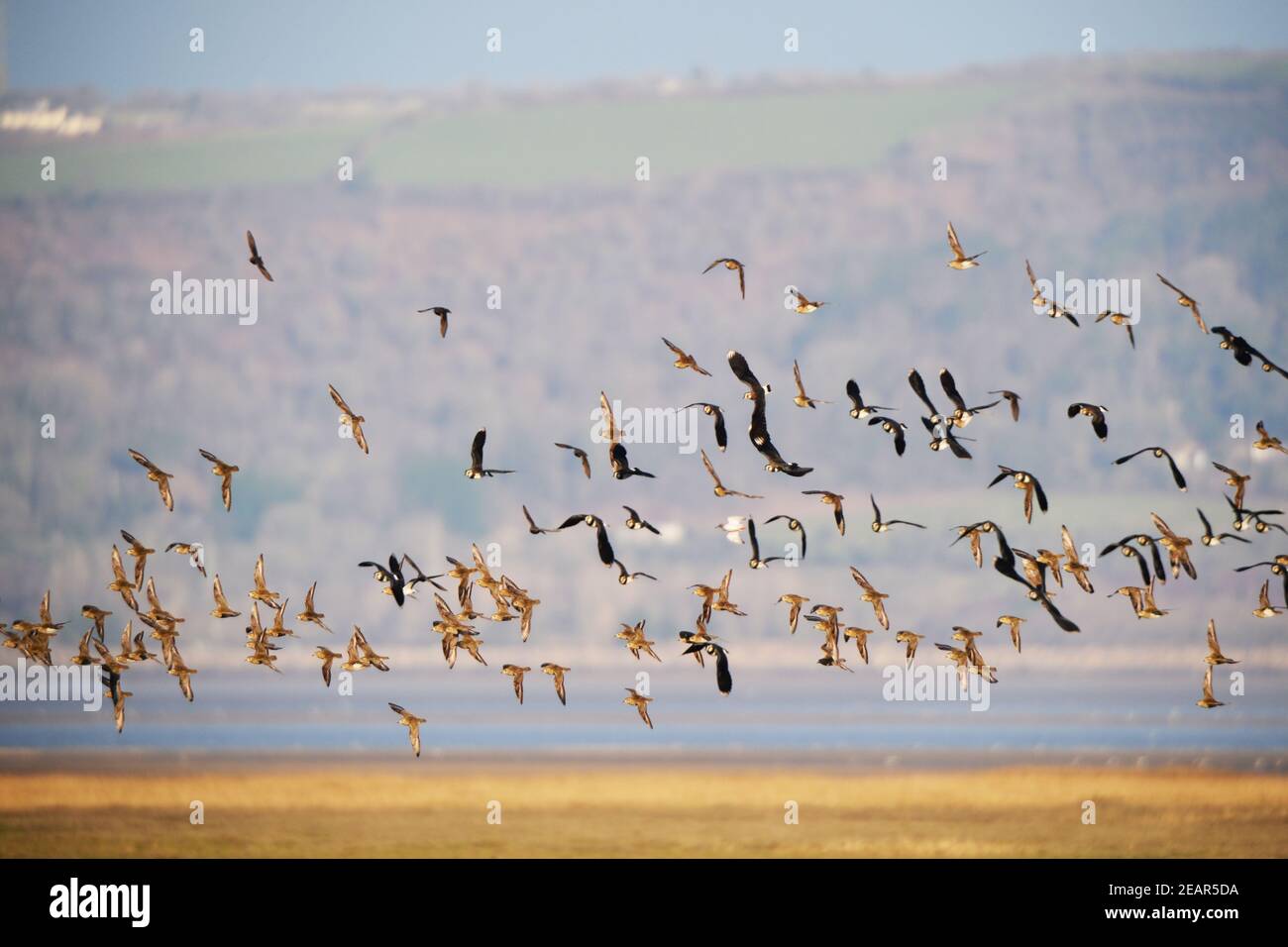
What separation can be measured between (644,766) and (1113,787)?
10.8 metres

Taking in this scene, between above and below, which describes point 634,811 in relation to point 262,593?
below

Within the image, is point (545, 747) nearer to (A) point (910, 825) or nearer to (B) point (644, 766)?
(B) point (644, 766)

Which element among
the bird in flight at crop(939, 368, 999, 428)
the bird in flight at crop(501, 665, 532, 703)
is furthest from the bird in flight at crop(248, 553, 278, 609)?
the bird in flight at crop(939, 368, 999, 428)

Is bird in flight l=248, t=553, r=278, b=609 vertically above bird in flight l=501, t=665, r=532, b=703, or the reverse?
bird in flight l=248, t=553, r=278, b=609

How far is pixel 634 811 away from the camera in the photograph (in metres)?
43.6

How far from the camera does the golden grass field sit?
4019cm

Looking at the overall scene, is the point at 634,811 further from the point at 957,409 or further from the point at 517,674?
the point at 957,409

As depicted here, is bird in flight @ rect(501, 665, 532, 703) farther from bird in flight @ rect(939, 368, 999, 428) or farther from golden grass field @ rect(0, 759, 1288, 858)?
bird in flight @ rect(939, 368, 999, 428)

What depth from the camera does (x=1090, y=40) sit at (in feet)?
174

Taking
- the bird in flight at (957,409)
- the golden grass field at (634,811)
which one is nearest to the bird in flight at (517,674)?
the golden grass field at (634,811)

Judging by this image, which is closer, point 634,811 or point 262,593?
point 262,593

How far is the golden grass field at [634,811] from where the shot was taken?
132 feet

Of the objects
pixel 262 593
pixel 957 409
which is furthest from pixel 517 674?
pixel 957 409

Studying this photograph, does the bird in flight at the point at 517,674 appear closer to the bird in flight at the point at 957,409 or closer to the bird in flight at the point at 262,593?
the bird in flight at the point at 262,593
